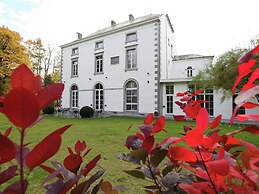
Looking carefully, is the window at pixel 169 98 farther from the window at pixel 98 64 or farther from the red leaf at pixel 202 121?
the red leaf at pixel 202 121

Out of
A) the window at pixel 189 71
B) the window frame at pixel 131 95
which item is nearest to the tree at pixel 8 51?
the window frame at pixel 131 95

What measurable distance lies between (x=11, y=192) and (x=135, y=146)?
36 cm

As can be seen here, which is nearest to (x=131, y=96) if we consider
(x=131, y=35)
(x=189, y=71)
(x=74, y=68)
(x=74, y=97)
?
(x=131, y=35)

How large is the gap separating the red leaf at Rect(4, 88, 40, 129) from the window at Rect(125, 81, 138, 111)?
47.1 ft

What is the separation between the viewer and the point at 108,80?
636 inches

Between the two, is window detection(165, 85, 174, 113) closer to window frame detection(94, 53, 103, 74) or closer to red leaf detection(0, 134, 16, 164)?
window frame detection(94, 53, 103, 74)

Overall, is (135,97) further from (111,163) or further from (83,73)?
(111,163)

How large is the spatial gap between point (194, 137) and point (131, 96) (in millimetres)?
14558

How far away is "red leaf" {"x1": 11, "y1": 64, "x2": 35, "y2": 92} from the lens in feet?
1.07

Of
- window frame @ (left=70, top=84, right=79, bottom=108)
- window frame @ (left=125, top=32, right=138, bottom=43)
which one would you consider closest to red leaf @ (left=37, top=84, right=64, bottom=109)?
window frame @ (left=125, top=32, right=138, bottom=43)

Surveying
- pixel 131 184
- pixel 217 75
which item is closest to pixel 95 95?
pixel 217 75

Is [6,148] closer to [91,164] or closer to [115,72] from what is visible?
[91,164]

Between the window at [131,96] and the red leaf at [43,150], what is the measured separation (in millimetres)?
14315

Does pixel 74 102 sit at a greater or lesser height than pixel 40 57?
lesser
